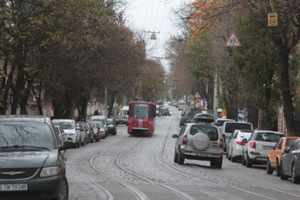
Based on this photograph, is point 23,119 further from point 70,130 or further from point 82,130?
point 82,130

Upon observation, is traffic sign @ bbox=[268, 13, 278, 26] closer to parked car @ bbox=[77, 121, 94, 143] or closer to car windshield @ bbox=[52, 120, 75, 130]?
car windshield @ bbox=[52, 120, 75, 130]

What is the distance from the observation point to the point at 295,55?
35344mm

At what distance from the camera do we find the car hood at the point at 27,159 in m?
10.1

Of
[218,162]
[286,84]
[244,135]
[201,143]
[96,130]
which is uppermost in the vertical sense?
[286,84]

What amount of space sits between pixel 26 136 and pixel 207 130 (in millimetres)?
14214

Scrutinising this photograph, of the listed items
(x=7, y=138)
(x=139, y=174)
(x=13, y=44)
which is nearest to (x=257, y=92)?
(x=13, y=44)

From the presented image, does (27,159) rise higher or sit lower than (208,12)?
lower

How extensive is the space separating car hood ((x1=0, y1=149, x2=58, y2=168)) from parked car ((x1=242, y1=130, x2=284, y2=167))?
1671cm

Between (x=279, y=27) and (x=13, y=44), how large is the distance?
10502mm

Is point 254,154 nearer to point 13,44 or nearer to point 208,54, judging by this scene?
point 13,44

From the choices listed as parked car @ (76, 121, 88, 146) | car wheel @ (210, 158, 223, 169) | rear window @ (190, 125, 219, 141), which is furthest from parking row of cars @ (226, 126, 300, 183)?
parked car @ (76, 121, 88, 146)

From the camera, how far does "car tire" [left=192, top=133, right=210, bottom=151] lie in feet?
80.1

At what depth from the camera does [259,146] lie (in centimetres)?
2630

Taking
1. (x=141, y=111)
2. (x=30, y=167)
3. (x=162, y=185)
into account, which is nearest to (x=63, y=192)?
(x=30, y=167)
